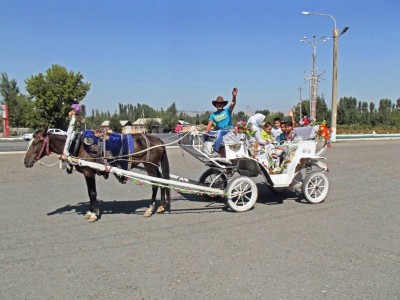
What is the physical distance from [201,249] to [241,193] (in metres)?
2.41

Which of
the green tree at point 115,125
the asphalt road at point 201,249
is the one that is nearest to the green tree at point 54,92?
the green tree at point 115,125

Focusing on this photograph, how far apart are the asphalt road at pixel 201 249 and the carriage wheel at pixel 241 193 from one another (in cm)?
21

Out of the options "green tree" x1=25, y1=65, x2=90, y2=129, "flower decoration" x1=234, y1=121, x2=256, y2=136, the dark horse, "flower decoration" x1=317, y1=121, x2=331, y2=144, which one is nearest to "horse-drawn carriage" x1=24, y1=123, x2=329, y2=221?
the dark horse

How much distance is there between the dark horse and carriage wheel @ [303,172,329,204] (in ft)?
9.89

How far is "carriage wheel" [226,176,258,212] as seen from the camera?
7.66 metres

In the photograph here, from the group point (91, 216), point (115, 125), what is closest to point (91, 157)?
point (91, 216)

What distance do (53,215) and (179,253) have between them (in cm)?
339

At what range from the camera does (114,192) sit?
10203 mm

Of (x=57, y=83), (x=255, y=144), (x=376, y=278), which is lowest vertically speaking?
(x=376, y=278)

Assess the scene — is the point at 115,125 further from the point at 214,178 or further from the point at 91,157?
the point at 91,157

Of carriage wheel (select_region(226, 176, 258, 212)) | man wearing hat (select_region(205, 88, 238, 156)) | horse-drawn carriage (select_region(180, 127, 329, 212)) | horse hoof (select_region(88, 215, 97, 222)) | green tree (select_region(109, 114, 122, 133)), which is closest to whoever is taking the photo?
horse hoof (select_region(88, 215, 97, 222))

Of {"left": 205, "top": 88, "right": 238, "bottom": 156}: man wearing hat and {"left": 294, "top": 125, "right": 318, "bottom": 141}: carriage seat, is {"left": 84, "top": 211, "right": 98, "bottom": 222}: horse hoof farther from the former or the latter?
{"left": 294, "top": 125, "right": 318, "bottom": 141}: carriage seat

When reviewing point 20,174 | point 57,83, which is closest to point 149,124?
point 57,83

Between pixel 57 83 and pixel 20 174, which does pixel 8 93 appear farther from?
pixel 20 174
